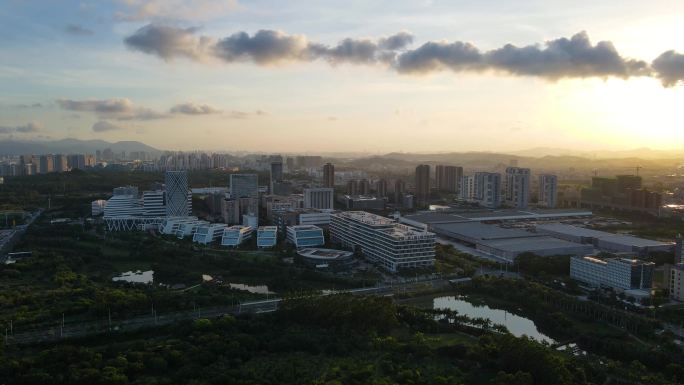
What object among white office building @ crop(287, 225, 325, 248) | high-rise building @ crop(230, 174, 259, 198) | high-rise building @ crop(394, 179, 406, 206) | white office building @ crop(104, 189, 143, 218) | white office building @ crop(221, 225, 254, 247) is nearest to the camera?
white office building @ crop(287, 225, 325, 248)

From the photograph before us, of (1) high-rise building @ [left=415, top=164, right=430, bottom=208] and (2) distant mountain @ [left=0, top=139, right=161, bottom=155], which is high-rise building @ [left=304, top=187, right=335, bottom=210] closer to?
(1) high-rise building @ [left=415, top=164, right=430, bottom=208]

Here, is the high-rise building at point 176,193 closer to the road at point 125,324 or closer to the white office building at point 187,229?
the white office building at point 187,229

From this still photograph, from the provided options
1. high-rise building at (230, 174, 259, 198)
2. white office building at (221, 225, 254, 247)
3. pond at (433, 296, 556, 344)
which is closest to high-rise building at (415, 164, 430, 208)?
high-rise building at (230, 174, 259, 198)

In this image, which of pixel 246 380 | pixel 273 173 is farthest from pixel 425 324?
pixel 273 173

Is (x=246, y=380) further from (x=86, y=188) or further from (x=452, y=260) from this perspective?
(x=86, y=188)

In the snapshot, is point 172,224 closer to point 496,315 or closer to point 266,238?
point 266,238

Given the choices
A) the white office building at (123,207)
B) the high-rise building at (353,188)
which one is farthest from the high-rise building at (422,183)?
the white office building at (123,207)
